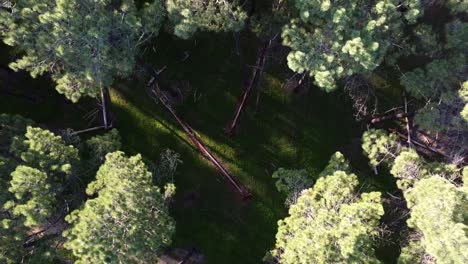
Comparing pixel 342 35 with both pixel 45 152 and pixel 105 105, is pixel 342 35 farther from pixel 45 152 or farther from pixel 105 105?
pixel 45 152

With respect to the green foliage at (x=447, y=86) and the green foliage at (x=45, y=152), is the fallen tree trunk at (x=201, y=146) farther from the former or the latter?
the green foliage at (x=447, y=86)

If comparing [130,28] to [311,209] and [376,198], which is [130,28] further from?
[376,198]

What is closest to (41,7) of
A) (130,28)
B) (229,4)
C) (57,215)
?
(130,28)

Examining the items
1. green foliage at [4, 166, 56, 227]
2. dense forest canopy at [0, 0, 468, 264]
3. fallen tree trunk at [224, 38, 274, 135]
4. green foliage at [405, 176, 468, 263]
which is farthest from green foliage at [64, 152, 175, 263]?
green foliage at [405, 176, 468, 263]

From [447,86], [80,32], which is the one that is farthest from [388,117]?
[80,32]

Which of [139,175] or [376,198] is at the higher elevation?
[376,198]

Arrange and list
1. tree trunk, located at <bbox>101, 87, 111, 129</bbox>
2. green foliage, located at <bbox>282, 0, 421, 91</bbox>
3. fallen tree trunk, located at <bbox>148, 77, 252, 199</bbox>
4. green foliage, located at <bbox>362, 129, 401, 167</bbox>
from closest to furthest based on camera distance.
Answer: green foliage, located at <bbox>282, 0, 421, 91</bbox> < green foliage, located at <bbox>362, 129, 401, 167</bbox> < tree trunk, located at <bbox>101, 87, 111, 129</bbox> < fallen tree trunk, located at <bbox>148, 77, 252, 199</bbox>

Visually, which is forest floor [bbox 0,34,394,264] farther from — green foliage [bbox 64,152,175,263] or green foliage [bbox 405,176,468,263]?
green foliage [bbox 405,176,468,263]
